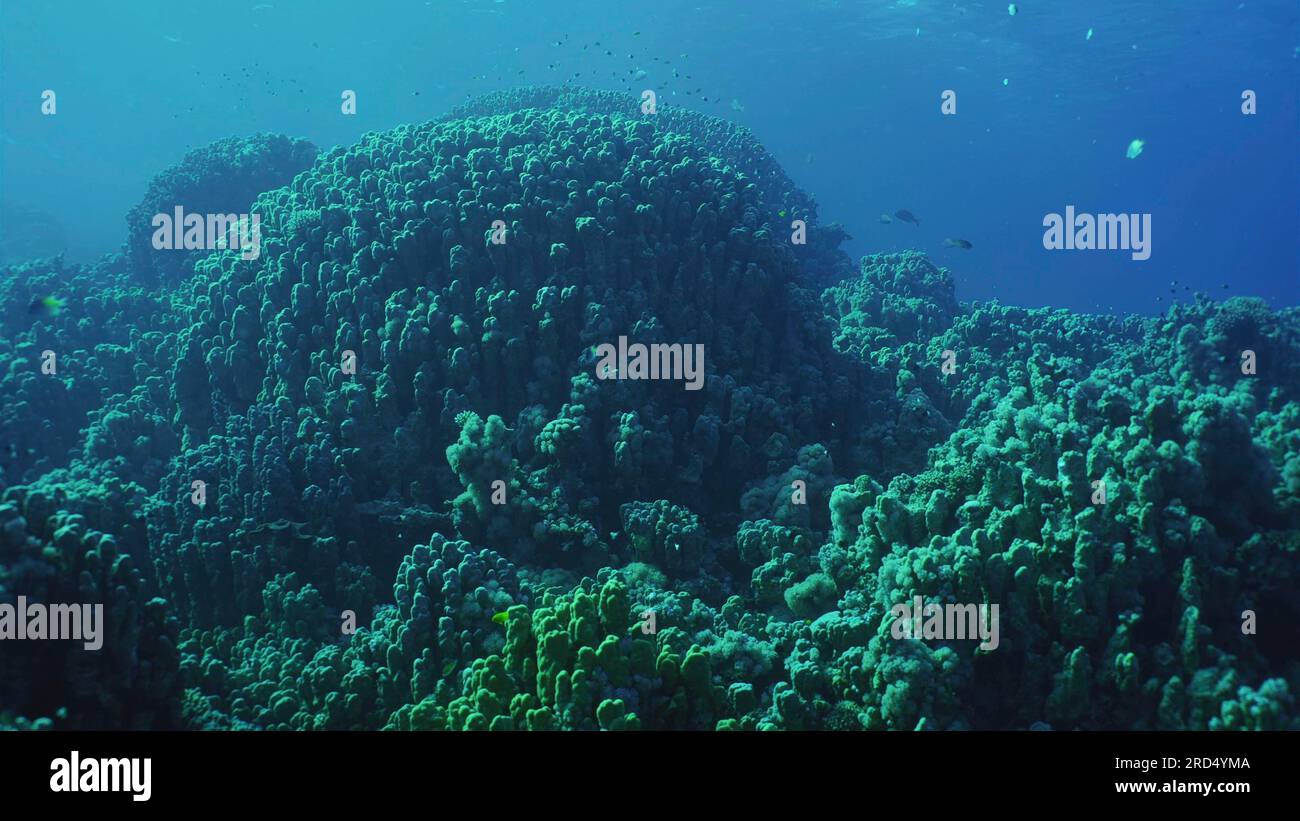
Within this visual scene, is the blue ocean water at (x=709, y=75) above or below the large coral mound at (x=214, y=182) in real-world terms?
above

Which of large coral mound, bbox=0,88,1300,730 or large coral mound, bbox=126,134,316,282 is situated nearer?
large coral mound, bbox=0,88,1300,730

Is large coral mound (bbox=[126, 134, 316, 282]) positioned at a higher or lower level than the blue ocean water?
lower

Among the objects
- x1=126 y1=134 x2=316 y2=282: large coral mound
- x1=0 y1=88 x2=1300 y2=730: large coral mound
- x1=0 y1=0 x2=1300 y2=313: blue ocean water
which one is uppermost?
x1=0 y1=0 x2=1300 y2=313: blue ocean water

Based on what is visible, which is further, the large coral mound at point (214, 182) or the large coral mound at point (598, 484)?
the large coral mound at point (214, 182)

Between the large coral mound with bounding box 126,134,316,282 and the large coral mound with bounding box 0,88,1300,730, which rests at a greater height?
the large coral mound with bounding box 126,134,316,282

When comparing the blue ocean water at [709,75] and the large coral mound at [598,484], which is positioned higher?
the blue ocean water at [709,75]

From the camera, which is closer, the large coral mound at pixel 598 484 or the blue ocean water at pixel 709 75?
the large coral mound at pixel 598 484

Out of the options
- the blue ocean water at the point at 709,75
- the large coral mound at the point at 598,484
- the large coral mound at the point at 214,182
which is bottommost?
the large coral mound at the point at 598,484
